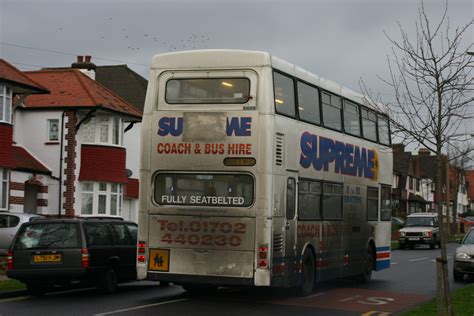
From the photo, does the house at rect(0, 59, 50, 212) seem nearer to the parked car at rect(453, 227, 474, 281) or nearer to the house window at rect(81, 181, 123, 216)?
the house window at rect(81, 181, 123, 216)

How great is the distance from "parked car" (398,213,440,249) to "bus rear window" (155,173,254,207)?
3033cm

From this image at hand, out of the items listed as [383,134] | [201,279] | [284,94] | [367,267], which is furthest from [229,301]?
[383,134]

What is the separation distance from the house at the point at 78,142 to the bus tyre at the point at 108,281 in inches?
755

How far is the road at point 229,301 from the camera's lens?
1399 centimetres

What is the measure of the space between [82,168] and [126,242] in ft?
63.9

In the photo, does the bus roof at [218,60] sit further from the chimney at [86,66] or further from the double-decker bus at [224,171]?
the chimney at [86,66]

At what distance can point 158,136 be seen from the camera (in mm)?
14977

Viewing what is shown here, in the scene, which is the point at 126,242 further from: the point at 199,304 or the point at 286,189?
the point at 286,189

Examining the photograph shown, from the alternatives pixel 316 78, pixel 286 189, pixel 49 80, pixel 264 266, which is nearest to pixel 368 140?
pixel 316 78

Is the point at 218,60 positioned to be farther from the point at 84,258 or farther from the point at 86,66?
the point at 86,66

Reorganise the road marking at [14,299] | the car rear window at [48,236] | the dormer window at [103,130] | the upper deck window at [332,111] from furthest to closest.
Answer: the dormer window at [103,130]
the upper deck window at [332,111]
the car rear window at [48,236]
the road marking at [14,299]

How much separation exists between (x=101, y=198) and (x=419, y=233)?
683 inches

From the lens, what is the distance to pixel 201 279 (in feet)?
47.7

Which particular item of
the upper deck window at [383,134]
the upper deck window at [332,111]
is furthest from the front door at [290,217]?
the upper deck window at [383,134]
